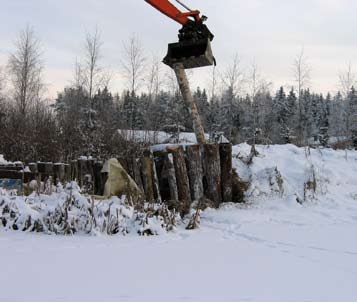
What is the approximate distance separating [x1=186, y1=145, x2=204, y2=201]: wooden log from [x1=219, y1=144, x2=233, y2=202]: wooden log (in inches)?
20.9

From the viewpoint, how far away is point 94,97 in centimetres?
2614

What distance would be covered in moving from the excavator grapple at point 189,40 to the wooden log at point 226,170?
1.88 metres

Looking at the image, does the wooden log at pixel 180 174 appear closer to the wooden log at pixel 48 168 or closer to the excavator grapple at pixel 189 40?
the excavator grapple at pixel 189 40

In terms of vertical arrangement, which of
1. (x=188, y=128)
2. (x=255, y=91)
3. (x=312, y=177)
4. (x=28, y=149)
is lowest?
(x=312, y=177)

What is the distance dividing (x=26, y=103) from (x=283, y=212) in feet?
82.9

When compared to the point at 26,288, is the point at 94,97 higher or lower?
higher

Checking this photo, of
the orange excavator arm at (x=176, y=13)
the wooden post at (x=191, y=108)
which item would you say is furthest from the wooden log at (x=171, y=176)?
the orange excavator arm at (x=176, y=13)

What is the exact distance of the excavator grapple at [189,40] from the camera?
25.1 ft

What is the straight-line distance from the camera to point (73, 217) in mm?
4664

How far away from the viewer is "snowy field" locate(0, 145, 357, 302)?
260 centimetres

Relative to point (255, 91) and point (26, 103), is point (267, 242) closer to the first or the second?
point (26, 103)

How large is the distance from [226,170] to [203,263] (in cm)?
453

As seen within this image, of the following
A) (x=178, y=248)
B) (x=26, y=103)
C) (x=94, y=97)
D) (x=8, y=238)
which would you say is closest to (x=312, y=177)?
(x=178, y=248)

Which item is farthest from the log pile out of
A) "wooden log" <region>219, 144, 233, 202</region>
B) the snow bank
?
the snow bank
